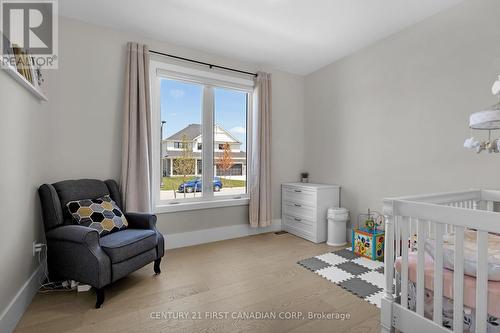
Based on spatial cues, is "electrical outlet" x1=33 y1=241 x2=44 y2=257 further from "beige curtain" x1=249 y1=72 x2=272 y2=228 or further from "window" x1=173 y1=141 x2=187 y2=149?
"beige curtain" x1=249 y1=72 x2=272 y2=228

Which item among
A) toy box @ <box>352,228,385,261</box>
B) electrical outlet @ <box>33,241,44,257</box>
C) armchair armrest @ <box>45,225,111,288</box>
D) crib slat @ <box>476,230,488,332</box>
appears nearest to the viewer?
crib slat @ <box>476,230,488,332</box>

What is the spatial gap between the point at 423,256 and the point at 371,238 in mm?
1455

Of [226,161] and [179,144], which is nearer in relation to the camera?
[179,144]

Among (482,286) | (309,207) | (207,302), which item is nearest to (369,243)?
(309,207)

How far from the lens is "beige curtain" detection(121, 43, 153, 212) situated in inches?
103

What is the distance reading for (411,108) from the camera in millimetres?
2590

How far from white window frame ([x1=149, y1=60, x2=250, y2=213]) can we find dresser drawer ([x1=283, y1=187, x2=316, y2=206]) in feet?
1.99

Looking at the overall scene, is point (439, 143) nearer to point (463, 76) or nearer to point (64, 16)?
point (463, 76)

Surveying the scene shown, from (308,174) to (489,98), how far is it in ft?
7.40

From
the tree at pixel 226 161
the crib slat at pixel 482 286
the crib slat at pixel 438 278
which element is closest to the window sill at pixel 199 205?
the tree at pixel 226 161

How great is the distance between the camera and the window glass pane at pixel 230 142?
3.40 metres

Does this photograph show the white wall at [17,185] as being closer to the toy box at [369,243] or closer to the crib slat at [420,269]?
the crib slat at [420,269]

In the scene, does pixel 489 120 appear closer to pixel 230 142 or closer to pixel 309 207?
pixel 309 207

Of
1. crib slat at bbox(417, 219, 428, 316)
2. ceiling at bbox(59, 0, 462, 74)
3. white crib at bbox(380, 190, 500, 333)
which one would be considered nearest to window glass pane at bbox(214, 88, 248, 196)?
ceiling at bbox(59, 0, 462, 74)
